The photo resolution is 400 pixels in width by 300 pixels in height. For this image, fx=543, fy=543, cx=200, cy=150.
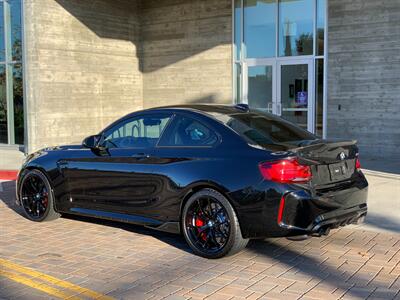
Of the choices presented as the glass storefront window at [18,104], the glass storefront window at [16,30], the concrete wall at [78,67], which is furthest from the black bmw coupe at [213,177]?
the glass storefront window at [16,30]

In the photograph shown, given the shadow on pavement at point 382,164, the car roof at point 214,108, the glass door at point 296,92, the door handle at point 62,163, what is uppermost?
the glass door at point 296,92

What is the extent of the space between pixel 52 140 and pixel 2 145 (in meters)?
2.21

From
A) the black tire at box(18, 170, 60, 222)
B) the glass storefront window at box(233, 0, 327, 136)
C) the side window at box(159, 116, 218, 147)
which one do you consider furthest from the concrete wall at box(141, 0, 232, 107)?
the side window at box(159, 116, 218, 147)

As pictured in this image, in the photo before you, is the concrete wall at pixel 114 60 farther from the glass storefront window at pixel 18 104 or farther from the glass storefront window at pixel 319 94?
the glass storefront window at pixel 319 94

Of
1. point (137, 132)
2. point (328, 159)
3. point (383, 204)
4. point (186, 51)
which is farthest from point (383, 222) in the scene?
point (186, 51)

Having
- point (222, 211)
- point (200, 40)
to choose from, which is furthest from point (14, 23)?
point (222, 211)

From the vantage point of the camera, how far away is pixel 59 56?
15453 mm

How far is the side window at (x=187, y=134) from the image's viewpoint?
588 cm

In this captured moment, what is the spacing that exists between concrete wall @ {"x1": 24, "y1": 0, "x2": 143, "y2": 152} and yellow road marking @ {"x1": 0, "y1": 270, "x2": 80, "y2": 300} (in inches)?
405

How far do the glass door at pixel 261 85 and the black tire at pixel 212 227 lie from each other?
9.90 m

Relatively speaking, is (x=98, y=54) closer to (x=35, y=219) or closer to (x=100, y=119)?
(x=100, y=119)

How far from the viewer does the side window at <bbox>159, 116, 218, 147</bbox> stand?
5.88m

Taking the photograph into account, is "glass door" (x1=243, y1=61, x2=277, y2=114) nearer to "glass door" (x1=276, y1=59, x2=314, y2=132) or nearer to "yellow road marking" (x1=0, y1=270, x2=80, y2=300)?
"glass door" (x1=276, y1=59, x2=314, y2=132)

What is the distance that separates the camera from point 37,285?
4.86 meters
